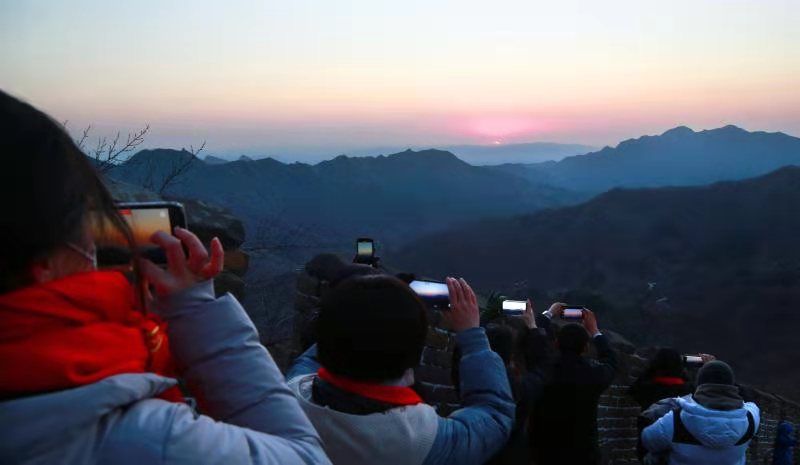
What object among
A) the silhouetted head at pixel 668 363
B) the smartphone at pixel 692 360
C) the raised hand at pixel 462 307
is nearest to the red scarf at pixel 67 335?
the raised hand at pixel 462 307

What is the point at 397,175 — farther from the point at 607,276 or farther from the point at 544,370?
the point at 544,370

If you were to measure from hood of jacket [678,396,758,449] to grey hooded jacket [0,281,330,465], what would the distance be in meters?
2.57

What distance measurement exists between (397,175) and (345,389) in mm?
74494

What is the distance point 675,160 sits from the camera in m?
103

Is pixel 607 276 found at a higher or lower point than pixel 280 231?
lower

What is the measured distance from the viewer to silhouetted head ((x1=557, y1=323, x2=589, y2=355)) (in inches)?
127

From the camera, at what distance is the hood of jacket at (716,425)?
296cm

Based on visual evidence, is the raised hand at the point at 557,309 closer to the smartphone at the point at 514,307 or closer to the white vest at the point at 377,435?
the smartphone at the point at 514,307

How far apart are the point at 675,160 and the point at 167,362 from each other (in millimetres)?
111660

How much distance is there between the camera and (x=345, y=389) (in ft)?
4.81

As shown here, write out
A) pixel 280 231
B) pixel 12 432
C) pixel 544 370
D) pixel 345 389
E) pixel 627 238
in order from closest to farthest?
pixel 12 432 → pixel 345 389 → pixel 544 370 → pixel 280 231 → pixel 627 238

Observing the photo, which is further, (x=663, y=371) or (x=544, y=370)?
(x=663, y=371)

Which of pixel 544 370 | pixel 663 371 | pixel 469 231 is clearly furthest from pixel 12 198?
pixel 469 231

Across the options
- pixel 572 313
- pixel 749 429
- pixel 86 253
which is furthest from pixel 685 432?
pixel 86 253
